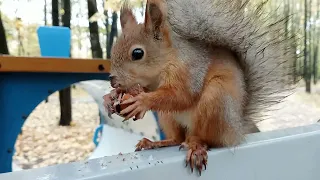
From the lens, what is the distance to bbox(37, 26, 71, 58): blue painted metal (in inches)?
71.6

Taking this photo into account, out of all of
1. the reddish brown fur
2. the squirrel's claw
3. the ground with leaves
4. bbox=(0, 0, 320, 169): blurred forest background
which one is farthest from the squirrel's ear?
the ground with leaves

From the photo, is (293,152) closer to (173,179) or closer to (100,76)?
(173,179)

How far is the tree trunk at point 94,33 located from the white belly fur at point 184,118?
5.15 feet

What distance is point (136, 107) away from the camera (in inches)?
25.6

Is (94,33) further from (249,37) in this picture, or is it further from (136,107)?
(136,107)

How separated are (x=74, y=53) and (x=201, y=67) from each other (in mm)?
1645

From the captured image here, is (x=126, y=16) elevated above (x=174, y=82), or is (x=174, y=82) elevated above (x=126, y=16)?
(x=126, y=16)

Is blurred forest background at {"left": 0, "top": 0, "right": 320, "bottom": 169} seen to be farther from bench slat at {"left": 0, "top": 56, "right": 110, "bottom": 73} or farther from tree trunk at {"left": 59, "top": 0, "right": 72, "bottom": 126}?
bench slat at {"left": 0, "top": 56, "right": 110, "bottom": 73}

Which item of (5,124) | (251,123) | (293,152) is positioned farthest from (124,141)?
(293,152)

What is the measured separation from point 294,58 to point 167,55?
348mm

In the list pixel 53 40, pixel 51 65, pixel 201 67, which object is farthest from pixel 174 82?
pixel 53 40

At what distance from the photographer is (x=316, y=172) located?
815 mm

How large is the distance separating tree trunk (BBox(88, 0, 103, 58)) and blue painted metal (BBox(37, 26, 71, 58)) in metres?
0.39

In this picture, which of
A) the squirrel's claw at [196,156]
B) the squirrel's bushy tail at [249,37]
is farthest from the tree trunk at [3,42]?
the squirrel's claw at [196,156]
